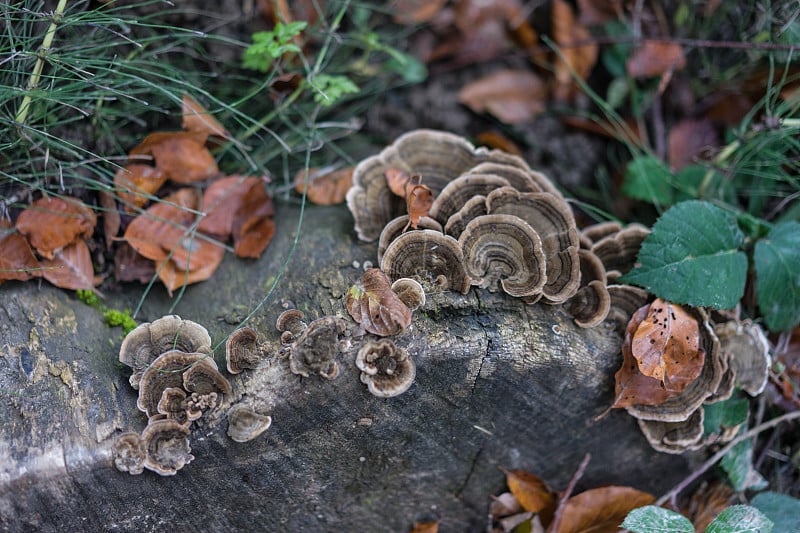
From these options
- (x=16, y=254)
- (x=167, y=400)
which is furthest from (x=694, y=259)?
(x=16, y=254)

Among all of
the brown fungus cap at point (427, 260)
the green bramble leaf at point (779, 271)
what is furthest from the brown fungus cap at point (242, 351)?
the green bramble leaf at point (779, 271)

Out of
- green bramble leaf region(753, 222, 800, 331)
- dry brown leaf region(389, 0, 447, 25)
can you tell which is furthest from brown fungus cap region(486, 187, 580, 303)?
dry brown leaf region(389, 0, 447, 25)

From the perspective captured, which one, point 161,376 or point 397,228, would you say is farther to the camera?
point 397,228

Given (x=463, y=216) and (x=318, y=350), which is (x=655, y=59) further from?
(x=318, y=350)

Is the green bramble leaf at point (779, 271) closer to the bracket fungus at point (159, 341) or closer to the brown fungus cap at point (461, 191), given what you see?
the brown fungus cap at point (461, 191)

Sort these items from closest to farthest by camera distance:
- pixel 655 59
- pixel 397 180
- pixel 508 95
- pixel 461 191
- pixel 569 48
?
pixel 461 191 < pixel 397 180 < pixel 655 59 < pixel 569 48 < pixel 508 95

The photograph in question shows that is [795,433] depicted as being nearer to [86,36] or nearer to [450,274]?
[450,274]

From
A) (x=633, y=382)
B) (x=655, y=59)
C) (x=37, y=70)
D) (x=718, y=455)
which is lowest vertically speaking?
(x=718, y=455)
